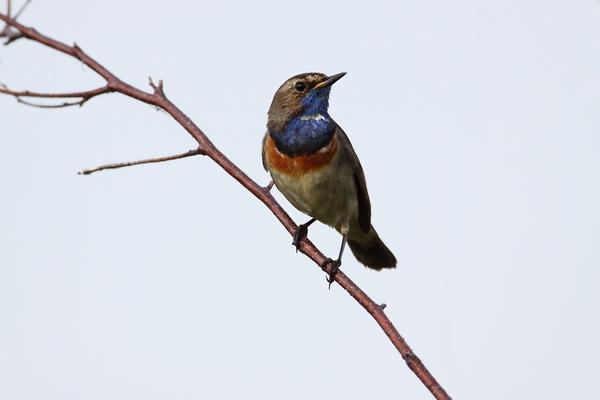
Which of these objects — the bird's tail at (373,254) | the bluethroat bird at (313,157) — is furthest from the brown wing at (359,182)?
the bird's tail at (373,254)

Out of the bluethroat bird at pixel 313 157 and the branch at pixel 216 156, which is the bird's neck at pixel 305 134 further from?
the branch at pixel 216 156

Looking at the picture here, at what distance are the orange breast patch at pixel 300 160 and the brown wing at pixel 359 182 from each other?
26 cm

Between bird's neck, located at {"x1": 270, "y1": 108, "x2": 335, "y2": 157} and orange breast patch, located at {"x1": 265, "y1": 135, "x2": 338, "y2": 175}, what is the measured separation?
0.13 feet

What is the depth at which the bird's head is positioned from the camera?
324 inches

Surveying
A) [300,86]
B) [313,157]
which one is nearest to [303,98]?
[300,86]

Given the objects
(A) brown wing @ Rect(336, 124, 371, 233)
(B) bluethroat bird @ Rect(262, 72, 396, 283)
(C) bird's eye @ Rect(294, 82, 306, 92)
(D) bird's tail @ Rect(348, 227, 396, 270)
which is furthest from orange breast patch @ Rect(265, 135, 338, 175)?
(D) bird's tail @ Rect(348, 227, 396, 270)

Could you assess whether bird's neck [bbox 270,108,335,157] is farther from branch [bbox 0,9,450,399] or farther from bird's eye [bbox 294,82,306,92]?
branch [bbox 0,9,450,399]

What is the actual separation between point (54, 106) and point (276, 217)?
193 cm

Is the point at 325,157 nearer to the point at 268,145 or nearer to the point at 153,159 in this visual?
the point at 268,145

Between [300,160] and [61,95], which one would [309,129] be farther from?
[61,95]

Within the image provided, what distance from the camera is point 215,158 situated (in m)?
4.83

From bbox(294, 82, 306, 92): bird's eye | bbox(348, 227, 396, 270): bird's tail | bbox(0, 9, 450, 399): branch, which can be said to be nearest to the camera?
bbox(0, 9, 450, 399): branch

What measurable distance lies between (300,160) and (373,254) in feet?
8.19

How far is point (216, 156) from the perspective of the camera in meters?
4.84
